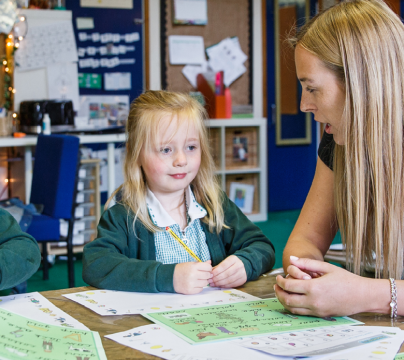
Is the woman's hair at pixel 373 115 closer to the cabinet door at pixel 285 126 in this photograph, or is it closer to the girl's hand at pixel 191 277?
the girl's hand at pixel 191 277

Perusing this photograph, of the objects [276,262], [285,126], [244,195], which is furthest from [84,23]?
[276,262]

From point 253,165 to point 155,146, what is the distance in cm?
370

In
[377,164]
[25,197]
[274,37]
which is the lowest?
[25,197]

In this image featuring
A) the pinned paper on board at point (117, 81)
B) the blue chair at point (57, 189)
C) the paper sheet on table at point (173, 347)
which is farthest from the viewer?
the pinned paper on board at point (117, 81)

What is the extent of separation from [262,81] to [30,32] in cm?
229

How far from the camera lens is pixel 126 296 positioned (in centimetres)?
102

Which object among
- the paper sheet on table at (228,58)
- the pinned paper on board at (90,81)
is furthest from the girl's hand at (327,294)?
the paper sheet on table at (228,58)

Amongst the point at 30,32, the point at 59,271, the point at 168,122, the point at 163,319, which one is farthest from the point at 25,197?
the point at 163,319

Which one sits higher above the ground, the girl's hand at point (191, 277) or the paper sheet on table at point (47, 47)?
the paper sheet on table at point (47, 47)

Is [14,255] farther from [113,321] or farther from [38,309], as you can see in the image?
[113,321]

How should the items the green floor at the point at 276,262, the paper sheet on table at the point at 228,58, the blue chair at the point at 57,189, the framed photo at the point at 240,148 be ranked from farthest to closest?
the paper sheet on table at the point at 228,58, the framed photo at the point at 240,148, the green floor at the point at 276,262, the blue chair at the point at 57,189

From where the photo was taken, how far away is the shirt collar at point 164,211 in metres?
1.32

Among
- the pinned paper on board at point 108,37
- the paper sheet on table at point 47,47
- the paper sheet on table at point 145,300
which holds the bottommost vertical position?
the paper sheet on table at point 145,300

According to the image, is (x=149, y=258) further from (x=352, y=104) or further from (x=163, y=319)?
(x=352, y=104)
